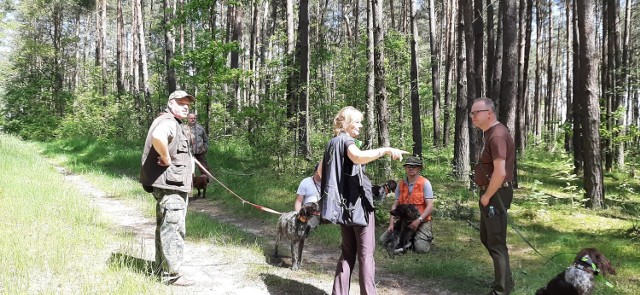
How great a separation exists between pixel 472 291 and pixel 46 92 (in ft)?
96.9

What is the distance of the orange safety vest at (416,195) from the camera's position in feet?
19.7

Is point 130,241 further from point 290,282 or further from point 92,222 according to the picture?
point 290,282

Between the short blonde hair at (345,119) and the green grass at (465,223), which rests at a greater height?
the short blonde hair at (345,119)

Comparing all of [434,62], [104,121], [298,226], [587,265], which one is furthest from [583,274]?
[104,121]

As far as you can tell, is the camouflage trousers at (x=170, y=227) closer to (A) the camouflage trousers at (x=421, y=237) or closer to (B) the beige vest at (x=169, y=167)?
(B) the beige vest at (x=169, y=167)

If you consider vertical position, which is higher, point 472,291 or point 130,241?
point 130,241

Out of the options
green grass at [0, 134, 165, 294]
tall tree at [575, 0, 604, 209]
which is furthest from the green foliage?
tall tree at [575, 0, 604, 209]

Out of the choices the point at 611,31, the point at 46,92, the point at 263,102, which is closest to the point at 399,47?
the point at 263,102

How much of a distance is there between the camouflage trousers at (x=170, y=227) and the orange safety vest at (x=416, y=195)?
319cm

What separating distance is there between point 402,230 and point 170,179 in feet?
11.1

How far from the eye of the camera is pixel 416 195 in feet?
19.9

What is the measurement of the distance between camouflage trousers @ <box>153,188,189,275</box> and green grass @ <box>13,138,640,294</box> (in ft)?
6.11

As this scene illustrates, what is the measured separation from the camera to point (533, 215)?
7.97 m

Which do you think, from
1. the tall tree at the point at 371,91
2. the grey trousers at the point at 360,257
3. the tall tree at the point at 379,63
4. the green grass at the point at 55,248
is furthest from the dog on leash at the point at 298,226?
the tall tree at the point at 379,63
